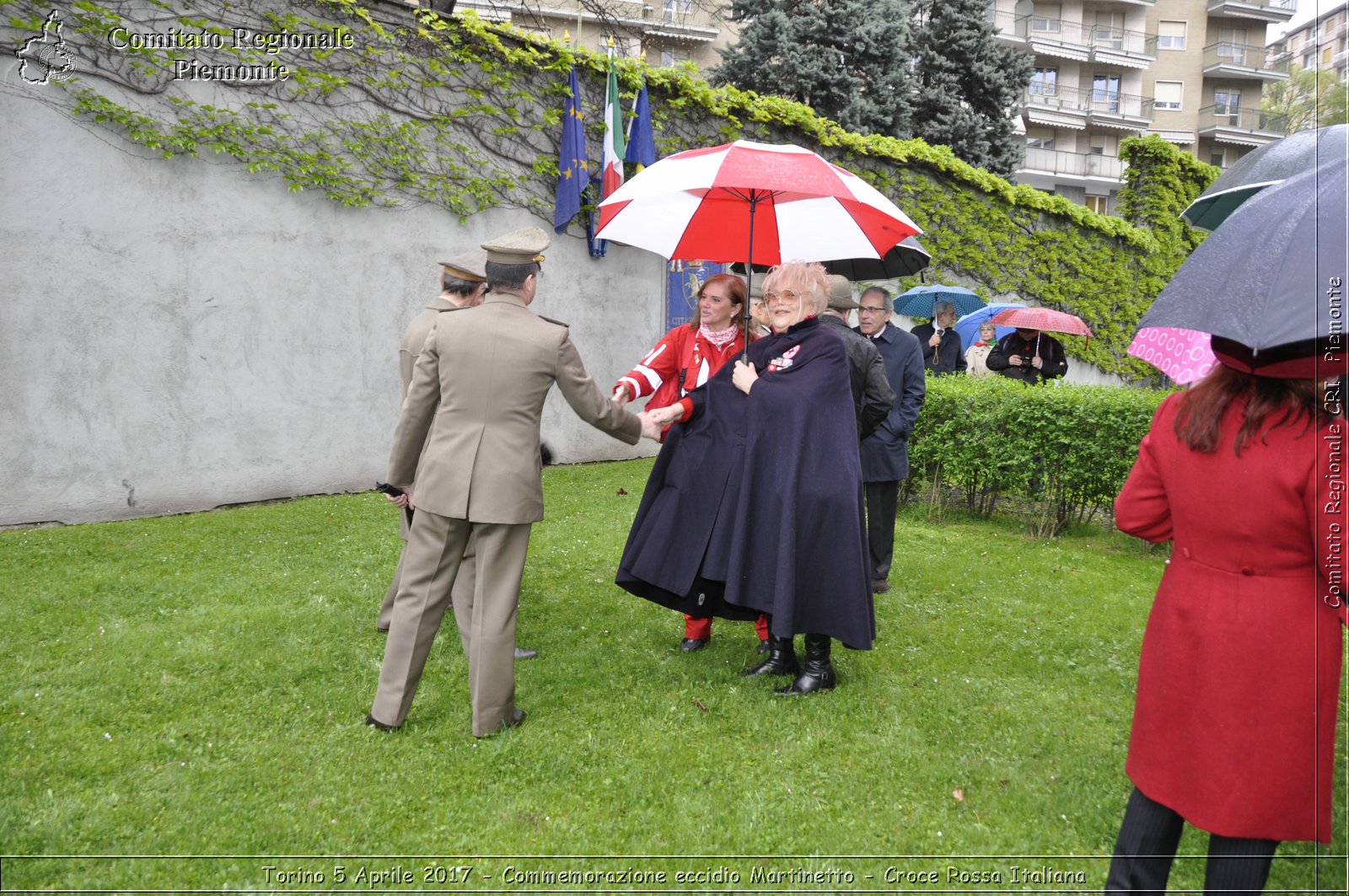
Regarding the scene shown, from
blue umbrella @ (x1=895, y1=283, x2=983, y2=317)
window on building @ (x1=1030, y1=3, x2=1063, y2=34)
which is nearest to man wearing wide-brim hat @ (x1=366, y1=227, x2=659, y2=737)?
blue umbrella @ (x1=895, y1=283, x2=983, y2=317)

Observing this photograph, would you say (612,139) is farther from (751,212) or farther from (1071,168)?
(1071,168)

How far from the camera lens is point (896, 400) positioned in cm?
693

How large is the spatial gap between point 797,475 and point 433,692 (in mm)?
2172

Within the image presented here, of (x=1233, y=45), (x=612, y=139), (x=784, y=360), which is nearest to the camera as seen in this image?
(x=784, y=360)

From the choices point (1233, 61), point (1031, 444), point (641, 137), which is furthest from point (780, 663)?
point (1233, 61)

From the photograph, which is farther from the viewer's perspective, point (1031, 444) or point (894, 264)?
point (1031, 444)

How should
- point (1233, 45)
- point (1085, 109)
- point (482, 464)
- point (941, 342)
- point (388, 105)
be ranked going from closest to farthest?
point (482, 464), point (388, 105), point (941, 342), point (1085, 109), point (1233, 45)

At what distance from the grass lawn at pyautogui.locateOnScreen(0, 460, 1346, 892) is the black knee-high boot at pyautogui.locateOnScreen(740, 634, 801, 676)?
124 millimetres

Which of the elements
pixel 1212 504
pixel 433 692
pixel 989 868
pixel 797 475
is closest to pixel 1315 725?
pixel 1212 504

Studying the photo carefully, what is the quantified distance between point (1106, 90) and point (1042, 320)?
4149cm

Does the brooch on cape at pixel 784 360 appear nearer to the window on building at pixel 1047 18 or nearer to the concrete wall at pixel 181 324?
the concrete wall at pixel 181 324

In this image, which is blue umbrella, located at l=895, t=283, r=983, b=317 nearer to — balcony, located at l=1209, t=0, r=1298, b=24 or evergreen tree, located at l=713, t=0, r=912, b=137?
evergreen tree, located at l=713, t=0, r=912, b=137

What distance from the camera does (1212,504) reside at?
255 centimetres

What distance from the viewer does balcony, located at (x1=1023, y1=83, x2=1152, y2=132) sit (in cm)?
4122
